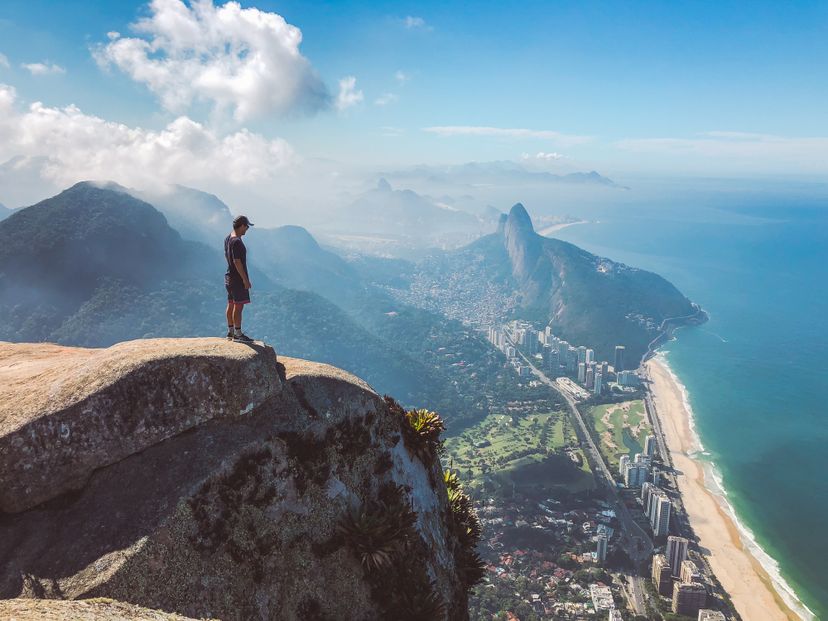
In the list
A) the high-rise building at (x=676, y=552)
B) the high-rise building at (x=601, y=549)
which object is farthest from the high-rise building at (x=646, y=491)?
the high-rise building at (x=601, y=549)

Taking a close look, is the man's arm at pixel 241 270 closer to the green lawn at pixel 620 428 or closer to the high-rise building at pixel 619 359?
the green lawn at pixel 620 428

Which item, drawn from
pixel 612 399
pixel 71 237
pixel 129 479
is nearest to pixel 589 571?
pixel 129 479

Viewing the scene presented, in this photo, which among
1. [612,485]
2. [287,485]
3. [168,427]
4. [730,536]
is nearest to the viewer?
[168,427]

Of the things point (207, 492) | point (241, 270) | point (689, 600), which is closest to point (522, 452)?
point (689, 600)

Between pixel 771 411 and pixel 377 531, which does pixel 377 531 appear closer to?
pixel 377 531

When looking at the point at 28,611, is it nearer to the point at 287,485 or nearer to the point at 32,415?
the point at 32,415

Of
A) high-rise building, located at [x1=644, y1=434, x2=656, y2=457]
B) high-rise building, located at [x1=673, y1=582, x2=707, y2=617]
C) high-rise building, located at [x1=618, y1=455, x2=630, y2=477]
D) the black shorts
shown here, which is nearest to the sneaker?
the black shorts
